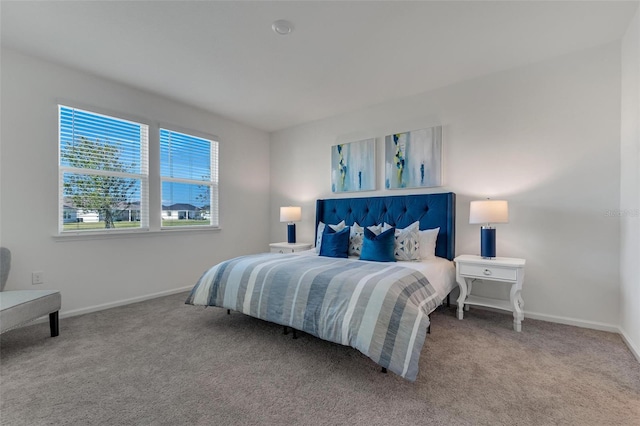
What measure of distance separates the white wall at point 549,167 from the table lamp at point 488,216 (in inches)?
15.9

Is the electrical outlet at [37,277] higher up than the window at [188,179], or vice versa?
the window at [188,179]

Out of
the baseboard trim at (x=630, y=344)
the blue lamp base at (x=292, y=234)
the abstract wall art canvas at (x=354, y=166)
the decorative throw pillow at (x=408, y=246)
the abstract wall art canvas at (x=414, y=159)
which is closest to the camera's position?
the baseboard trim at (x=630, y=344)

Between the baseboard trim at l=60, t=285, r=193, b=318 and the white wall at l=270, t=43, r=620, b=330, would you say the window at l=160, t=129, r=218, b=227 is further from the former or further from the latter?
the white wall at l=270, t=43, r=620, b=330

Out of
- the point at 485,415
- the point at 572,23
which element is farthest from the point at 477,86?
the point at 485,415

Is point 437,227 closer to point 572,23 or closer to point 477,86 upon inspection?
point 477,86

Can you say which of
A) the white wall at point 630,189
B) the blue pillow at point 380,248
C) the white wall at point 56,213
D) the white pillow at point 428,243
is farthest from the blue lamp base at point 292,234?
the white wall at point 630,189

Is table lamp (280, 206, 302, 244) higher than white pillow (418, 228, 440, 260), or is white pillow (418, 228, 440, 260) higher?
table lamp (280, 206, 302, 244)

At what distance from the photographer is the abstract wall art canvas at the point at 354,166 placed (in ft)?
13.0

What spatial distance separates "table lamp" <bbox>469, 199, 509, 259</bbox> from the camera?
265 cm

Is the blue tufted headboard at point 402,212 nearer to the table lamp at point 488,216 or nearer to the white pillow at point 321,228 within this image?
the white pillow at point 321,228

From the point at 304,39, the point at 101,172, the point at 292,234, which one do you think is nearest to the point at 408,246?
the point at 292,234

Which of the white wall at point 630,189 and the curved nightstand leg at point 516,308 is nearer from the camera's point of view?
the white wall at point 630,189

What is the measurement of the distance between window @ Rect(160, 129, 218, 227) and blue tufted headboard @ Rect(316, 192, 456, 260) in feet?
5.57

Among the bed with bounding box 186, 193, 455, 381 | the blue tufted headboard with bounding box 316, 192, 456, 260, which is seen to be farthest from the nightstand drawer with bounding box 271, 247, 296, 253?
the bed with bounding box 186, 193, 455, 381
